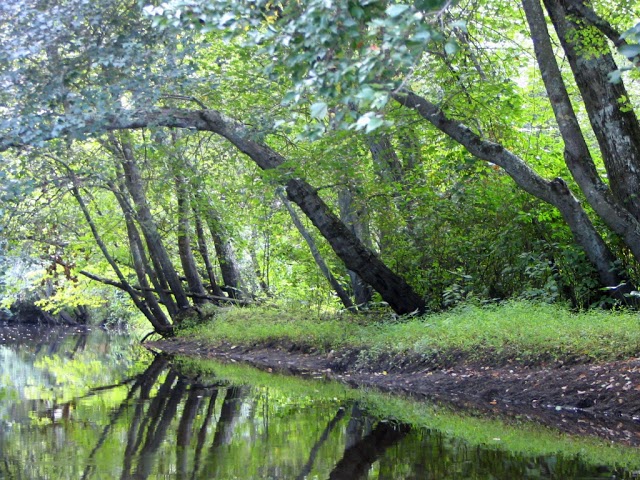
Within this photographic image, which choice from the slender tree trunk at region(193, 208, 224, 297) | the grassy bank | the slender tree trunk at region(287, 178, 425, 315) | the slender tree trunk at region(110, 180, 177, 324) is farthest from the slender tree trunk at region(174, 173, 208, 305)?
the slender tree trunk at region(287, 178, 425, 315)

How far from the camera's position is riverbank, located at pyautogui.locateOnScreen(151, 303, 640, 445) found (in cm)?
882

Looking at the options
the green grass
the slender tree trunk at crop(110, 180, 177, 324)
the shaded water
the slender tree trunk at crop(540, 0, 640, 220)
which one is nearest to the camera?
the shaded water

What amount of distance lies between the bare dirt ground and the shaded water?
0.69 metres

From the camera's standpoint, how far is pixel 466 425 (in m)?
8.22

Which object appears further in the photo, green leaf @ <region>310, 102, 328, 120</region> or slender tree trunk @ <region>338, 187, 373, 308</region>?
slender tree trunk @ <region>338, 187, 373, 308</region>

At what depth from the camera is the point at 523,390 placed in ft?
32.0

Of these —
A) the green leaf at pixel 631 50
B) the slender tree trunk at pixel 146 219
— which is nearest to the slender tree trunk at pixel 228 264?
the slender tree trunk at pixel 146 219

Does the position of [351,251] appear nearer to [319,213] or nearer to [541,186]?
[319,213]

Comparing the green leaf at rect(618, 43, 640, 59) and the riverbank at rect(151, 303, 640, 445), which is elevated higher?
the green leaf at rect(618, 43, 640, 59)

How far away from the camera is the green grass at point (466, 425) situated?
267 inches

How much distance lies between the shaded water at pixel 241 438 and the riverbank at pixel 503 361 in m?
0.92

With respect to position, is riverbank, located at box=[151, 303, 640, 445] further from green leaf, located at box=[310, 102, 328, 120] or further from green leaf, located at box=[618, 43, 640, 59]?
green leaf, located at box=[310, 102, 328, 120]

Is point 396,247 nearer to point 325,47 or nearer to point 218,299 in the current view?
point 218,299

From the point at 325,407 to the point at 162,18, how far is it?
489cm
